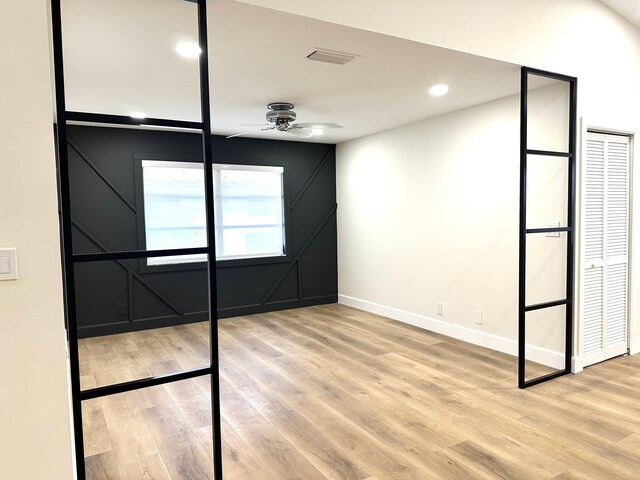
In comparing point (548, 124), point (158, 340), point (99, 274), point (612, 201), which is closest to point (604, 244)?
point (612, 201)

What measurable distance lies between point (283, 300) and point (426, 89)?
3.72 m

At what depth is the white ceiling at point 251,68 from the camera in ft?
7.61

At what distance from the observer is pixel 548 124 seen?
3.79 meters

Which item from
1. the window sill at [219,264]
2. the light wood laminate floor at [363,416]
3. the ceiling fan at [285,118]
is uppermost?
the ceiling fan at [285,118]

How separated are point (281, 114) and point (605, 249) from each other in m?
3.26

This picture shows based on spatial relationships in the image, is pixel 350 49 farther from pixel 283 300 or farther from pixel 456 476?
pixel 283 300

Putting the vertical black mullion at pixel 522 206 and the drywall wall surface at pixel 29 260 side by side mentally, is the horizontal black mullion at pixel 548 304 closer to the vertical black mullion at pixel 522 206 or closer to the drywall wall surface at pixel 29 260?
the vertical black mullion at pixel 522 206

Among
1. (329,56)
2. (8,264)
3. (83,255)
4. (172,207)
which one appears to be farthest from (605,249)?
(172,207)

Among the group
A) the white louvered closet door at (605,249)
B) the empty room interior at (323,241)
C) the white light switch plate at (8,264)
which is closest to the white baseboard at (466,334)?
the empty room interior at (323,241)

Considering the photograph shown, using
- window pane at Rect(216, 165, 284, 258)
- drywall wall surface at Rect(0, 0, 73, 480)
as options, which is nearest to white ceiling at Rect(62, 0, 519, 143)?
drywall wall surface at Rect(0, 0, 73, 480)

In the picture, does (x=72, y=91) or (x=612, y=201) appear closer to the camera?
(x=72, y=91)

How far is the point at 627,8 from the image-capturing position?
147 inches

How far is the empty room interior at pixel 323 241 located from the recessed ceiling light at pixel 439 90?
40 mm

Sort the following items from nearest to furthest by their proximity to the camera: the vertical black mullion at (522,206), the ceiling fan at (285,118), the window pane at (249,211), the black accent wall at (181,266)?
the vertical black mullion at (522,206) < the ceiling fan at (285,118) < the black accent wall at (181,266) < the window pane at (249,211)
